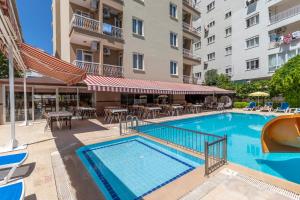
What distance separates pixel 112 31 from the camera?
77.1ft

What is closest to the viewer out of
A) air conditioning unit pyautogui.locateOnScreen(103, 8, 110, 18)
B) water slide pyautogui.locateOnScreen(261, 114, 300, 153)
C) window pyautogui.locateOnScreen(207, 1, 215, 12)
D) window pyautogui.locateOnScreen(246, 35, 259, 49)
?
water slide pyautogui.locateOnScreen(261, 114, 300, 153)

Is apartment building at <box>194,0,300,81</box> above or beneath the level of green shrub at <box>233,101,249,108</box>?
above

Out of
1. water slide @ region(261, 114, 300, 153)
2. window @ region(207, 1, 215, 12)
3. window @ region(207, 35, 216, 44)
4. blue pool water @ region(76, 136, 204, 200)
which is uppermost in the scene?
window @ region(207, 1, 215, 12)

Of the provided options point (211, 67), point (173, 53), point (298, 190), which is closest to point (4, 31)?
point (298, 190)

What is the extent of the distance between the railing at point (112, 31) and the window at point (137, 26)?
2.67m

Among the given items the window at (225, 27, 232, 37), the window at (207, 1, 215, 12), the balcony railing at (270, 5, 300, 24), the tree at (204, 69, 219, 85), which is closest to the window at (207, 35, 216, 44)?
the window at (225, 27, 232, 37)

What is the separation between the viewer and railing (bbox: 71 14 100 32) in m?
19.8

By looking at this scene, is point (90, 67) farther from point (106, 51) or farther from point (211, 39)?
point (211, 39)

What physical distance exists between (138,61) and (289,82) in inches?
992

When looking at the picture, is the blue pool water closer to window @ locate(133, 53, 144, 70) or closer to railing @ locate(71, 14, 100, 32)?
railing @ locate(71, 14, 100, 32)

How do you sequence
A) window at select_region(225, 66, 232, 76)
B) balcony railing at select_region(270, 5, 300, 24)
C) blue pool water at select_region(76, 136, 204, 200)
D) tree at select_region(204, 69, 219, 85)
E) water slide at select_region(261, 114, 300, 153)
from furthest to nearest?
window at select_region(225, 66, 232, 76), tree at select_region(204, 69, 219, 85), balcony railing at select_region(270, 5, 300, 24), water slide at select_region(261, 114, 300, 153), blue pool water at select_region(76, 136, 204, 200)

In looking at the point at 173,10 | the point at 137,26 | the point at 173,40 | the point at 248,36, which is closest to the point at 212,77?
the point at 248,36

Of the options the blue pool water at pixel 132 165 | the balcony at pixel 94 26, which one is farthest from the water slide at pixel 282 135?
the balcony at pixel 94 26

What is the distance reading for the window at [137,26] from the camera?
1024 inches
